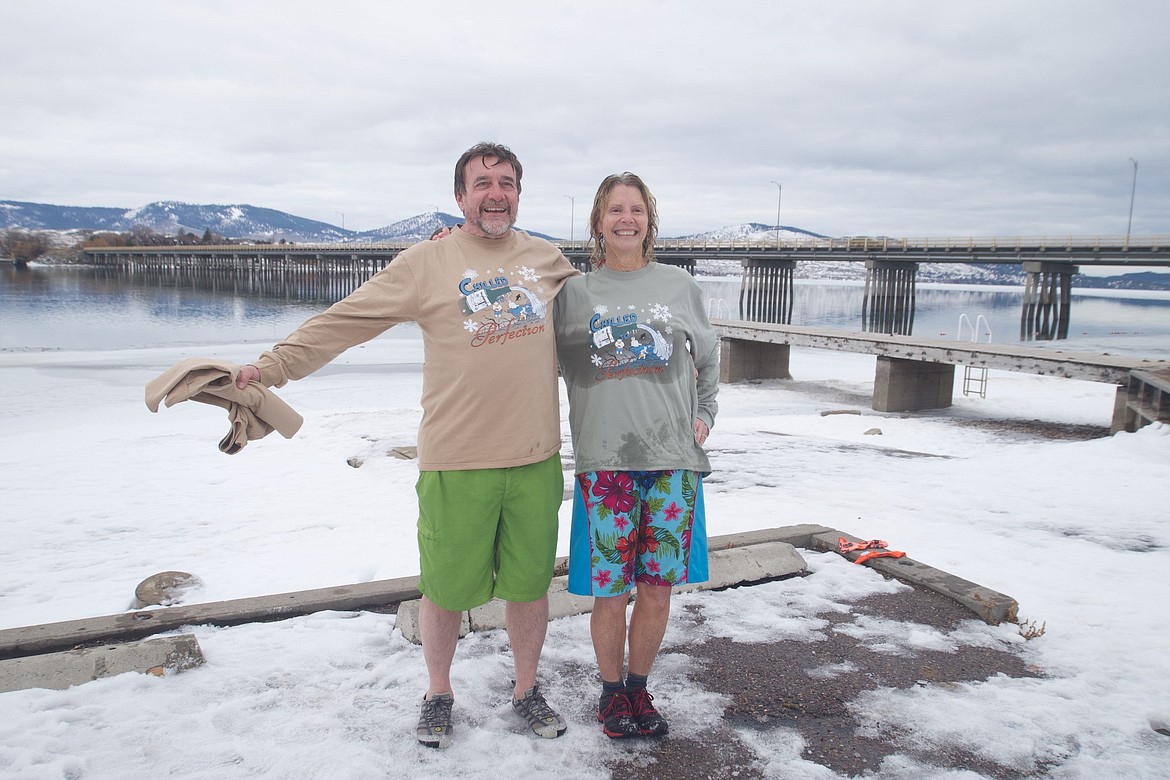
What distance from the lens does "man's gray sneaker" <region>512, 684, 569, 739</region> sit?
2.92 m

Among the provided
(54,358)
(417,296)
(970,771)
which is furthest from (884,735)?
(54,358)

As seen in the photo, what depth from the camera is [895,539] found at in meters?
5.96

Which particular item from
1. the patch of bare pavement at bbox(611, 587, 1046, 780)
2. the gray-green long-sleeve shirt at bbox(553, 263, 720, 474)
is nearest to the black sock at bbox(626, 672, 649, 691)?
the patch of bare pavement at bbox(611, 587, 1046, 780)

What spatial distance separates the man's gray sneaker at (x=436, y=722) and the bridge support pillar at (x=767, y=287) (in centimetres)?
4893

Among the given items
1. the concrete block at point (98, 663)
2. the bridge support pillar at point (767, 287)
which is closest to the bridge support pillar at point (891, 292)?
the bridge support pillar at point (767, 287)

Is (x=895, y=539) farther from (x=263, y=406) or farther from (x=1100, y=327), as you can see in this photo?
(x=1100, y=327)

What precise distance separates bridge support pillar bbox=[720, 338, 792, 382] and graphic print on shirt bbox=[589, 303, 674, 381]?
1924cm

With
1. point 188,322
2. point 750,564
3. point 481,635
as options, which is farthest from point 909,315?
point 481,635

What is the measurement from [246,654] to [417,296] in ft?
6.39

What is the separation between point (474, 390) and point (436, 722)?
1.27m

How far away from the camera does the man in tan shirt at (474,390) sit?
9.12 feet

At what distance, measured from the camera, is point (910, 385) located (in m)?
16.4

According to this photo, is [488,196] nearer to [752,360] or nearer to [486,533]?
[486,533]

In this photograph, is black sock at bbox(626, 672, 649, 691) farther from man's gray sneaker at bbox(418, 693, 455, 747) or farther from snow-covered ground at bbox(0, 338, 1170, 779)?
man's gray sneaker at bbox(418, 693, 455, 747)
